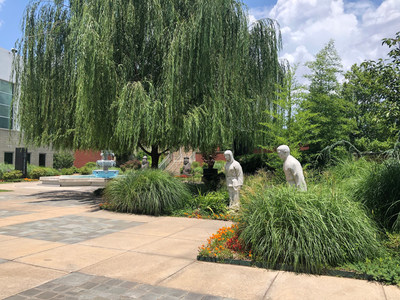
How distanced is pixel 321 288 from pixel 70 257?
3805 mm

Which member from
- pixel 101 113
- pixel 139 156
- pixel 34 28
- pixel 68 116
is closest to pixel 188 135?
pixel 101 113

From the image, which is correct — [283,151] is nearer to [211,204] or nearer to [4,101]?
[211,204]

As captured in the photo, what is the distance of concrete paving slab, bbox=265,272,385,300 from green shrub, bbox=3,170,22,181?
2478 centimetres

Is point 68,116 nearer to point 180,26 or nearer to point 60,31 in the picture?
point 60,31

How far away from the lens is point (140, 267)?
473 cm

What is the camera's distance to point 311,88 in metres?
21.8

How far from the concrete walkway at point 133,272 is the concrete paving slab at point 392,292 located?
0.01m

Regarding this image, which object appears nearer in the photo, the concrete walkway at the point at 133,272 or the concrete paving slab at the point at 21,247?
the concrete walkway at the point at 133,272

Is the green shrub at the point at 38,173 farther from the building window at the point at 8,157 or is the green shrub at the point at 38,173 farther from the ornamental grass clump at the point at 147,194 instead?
the ornamental grass clump at the point at 147,194

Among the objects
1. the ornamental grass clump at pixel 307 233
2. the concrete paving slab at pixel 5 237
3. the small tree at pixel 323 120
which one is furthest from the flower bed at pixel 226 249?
the small tree at pixel 323 120

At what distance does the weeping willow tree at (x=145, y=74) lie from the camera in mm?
10211

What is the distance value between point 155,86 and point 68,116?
12.4ft

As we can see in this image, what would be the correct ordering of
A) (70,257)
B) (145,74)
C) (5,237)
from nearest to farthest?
(70,257), (5,237), (145,74)

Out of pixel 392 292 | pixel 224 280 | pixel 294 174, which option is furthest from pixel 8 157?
pixel 392 292
